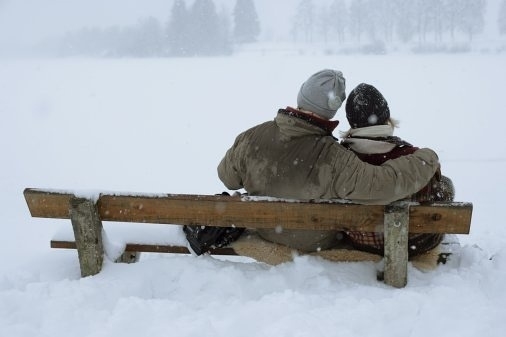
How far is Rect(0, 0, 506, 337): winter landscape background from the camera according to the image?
3.27m

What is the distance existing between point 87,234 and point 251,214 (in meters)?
1.24

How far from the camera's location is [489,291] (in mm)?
3609

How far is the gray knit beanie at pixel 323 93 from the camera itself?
143 inches

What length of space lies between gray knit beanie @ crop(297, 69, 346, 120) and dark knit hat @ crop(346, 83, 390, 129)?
0.14m

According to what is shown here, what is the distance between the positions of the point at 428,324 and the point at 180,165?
11.2 m

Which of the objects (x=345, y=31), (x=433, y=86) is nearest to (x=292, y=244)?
(x=433, y=86)

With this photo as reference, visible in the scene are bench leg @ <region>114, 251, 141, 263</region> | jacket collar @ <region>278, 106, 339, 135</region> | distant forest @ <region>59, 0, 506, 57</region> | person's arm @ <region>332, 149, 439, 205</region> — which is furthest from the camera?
distant forest @ <region>59, 0, 506, 57</region>

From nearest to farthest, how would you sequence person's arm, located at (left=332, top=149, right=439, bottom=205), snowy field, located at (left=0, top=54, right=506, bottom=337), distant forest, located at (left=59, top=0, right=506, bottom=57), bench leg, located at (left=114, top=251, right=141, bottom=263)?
snowy field, located at (left=0, top=54, right=506, bottom=337) < person's arm, located at (left=332, top=149, right=439, bottom=205) < bench leg, located at (left=114, top=251, right=141, bottom=263) < distant forest, located at (left=59, top=0, right=506, bottom=57)

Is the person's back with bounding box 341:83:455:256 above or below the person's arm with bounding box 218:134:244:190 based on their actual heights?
above

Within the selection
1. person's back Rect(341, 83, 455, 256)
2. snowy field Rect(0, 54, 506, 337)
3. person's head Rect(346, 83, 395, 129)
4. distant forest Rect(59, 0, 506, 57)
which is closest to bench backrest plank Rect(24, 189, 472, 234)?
person's back Rect(341, 83, 455, 256)

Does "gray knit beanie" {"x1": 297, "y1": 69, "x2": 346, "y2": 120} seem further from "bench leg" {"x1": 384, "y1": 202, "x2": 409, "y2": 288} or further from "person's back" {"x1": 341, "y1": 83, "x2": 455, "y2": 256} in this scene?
"bench leg" {"x1": 384, "y1": 202, "x2": 409, "y2": 288}

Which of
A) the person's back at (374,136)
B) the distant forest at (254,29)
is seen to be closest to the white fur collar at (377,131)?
the person's back at (374,136)

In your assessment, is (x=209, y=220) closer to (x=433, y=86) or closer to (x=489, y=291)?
(x=489, y=291)

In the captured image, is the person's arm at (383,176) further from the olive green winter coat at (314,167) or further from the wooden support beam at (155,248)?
the wooden support beam at (155,248)
